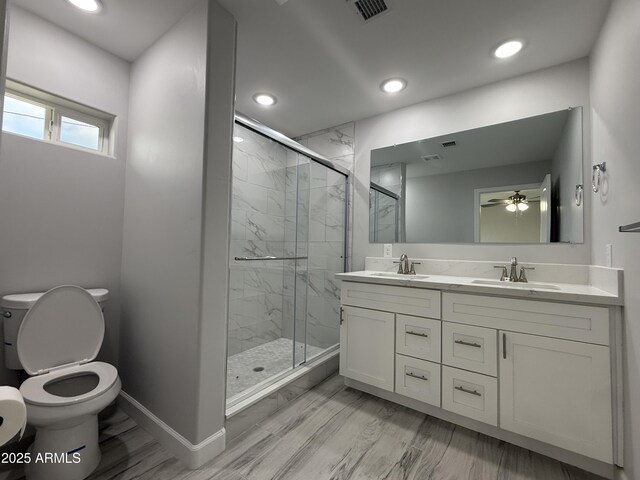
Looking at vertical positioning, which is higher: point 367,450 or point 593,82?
point 593,82

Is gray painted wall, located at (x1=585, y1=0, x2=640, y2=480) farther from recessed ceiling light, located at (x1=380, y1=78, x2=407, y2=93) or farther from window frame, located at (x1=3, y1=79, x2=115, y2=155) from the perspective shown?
window frame, located at (x1=3, y1=79, x2=115, y2=155)

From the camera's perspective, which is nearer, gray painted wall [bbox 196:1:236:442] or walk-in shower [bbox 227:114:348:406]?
gray painted wall [bbox 196:1:236:442]

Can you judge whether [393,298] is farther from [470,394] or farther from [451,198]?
[451,198]

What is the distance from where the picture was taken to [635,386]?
1.24m

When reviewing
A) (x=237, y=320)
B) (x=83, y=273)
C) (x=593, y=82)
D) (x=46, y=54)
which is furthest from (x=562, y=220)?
(x=46, y=54)

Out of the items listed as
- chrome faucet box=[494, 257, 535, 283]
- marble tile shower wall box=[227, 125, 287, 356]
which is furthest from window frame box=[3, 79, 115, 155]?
chrome faucet box=[494, 257, 535, 283]

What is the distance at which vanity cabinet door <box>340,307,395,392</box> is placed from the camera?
2006mm

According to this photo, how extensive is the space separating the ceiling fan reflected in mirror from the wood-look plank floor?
149 cm

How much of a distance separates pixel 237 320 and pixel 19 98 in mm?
2037

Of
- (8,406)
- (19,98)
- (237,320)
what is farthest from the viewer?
(237,320)

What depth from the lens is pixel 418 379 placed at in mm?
1881

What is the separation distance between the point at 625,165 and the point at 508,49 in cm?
101

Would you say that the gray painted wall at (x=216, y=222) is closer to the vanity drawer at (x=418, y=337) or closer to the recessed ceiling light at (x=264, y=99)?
the recessed ceiling light at (x=264, y=99)

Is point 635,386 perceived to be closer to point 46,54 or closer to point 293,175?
point 293,175
